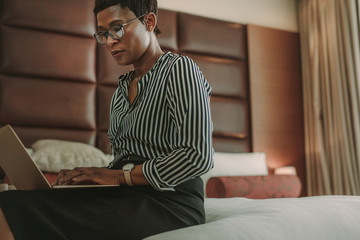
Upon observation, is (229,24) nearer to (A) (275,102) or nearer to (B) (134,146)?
(A) (275,102)

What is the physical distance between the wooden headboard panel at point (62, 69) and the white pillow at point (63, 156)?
35 cm

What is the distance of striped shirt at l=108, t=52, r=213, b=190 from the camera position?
1045 millimetres

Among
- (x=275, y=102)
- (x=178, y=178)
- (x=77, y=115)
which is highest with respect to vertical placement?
(x=275, y=102)

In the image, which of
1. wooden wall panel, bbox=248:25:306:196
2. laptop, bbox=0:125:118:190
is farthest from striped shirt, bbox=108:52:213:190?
wooden wall panel, bbox=248:25:306:196

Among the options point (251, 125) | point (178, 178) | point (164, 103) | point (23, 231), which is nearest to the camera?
point (23, 231)

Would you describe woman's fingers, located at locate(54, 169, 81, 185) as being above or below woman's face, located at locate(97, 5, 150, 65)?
below

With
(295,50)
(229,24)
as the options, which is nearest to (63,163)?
(229,24)

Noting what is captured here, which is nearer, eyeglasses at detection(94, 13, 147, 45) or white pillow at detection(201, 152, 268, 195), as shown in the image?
eyeglasses at detection(94, 13, 147, 45)

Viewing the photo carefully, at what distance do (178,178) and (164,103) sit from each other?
23 cm

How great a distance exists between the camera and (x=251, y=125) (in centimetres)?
385

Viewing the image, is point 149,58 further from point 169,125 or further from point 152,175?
point 152,175

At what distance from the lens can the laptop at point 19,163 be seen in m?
0.98

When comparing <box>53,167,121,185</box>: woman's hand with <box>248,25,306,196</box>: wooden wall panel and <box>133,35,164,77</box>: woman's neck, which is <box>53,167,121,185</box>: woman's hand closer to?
<box>133,35,164,77</box>: woman's neck

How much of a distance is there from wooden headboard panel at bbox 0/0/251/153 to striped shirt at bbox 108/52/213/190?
1906mm
